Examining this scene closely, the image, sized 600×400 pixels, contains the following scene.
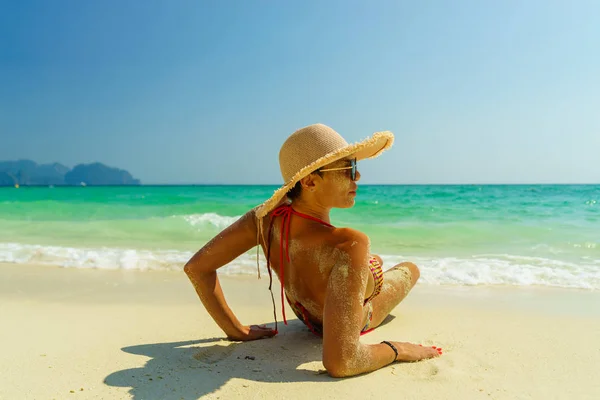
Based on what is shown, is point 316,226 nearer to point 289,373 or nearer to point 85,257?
point 289,373

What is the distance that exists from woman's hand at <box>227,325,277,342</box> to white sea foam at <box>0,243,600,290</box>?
2.47 meters

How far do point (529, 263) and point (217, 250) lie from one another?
17.3ft

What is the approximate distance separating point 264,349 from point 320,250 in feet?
3.13

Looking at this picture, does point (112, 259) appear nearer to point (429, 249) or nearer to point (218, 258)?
point (218, 258)

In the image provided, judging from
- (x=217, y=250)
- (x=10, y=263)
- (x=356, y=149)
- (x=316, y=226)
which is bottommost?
(x=10, y=263)

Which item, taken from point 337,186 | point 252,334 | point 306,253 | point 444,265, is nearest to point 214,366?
point 252,334

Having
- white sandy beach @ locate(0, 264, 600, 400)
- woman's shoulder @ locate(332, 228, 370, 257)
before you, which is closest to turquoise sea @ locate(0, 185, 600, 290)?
white sandy beach @ locate(0, 264, 600, 400)

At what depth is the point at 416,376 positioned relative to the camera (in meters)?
2.47

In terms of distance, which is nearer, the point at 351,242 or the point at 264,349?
the point at 351,242

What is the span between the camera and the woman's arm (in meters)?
2.80

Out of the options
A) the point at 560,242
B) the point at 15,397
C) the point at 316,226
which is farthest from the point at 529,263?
the point at 15,397

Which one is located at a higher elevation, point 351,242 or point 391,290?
point 351,242

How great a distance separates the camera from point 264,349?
295 centimetres

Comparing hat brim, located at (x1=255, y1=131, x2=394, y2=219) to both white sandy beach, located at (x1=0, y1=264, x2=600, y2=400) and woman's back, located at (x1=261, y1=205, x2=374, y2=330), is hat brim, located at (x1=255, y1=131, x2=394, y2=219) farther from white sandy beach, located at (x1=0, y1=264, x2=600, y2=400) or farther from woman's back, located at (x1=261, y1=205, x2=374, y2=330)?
white sandy beach, located at (x1=0, y1=264, x2=600, y2=400)
